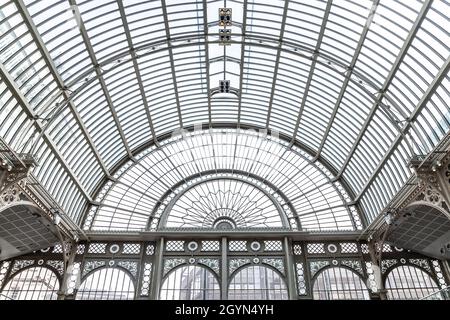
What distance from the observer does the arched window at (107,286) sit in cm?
2963

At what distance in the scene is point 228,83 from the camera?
3297 centimetres

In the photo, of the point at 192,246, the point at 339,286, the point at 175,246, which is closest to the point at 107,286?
the point at 175,246

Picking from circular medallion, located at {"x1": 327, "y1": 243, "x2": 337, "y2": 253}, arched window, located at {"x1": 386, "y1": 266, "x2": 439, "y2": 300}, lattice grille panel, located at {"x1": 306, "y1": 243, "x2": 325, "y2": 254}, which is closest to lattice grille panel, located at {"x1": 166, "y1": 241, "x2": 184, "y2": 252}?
lattice grille panel, located at {"x1": 306, "y1": 243, "x2": 325, "y2": 254}

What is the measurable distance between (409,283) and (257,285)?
1309 centimetres

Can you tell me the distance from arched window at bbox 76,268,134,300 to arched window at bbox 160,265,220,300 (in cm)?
317

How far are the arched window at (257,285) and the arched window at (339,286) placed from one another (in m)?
3.11

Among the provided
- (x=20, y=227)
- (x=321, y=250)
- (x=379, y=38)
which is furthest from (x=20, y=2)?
(x=321, y=250)

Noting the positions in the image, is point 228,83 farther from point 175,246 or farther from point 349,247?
point 349,247

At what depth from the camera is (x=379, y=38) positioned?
2252 centimetres

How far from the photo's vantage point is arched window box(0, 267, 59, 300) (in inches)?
1158

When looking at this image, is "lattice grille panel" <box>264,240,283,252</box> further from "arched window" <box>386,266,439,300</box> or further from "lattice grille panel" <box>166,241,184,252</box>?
"arched window" <box>386,266,439,300</box>
